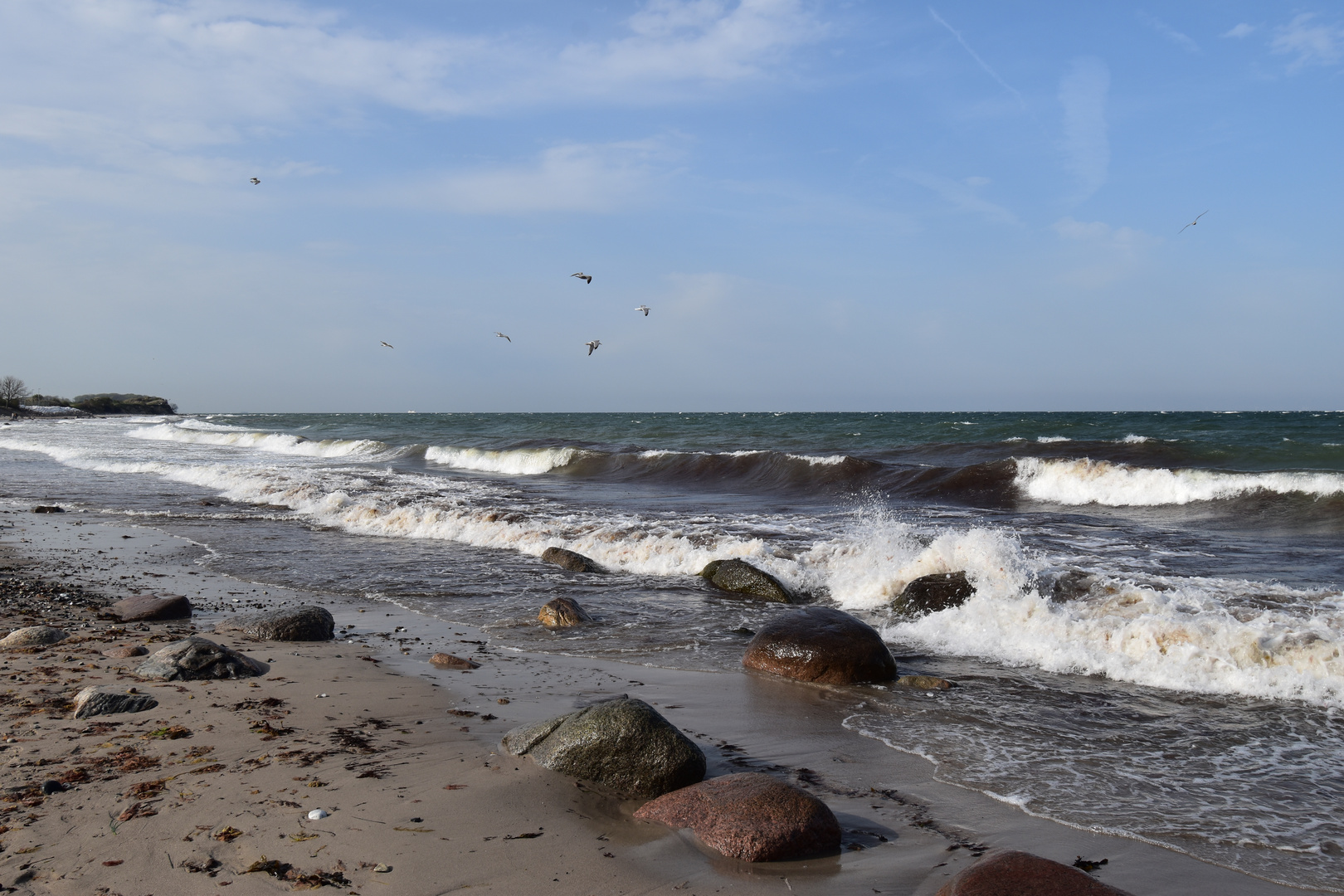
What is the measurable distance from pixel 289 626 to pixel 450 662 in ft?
5.37

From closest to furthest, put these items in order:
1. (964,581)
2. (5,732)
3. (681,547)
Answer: (5,732), (964,581), (681,547)

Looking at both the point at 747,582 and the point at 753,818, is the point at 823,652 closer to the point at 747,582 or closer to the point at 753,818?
the point at 753,818

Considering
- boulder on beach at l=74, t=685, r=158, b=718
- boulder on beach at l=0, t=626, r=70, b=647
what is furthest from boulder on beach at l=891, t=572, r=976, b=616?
boulder on beach at l=0, t=626, r=70, b=647

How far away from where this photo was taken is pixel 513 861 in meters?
3.15

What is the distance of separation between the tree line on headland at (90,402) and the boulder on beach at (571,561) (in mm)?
77703

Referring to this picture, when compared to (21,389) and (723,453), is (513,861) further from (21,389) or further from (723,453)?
(21,389)

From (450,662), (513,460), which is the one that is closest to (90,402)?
(513,460)

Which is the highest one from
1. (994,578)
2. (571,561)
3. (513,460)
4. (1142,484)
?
(1142,484)

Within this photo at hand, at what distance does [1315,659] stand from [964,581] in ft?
9.50

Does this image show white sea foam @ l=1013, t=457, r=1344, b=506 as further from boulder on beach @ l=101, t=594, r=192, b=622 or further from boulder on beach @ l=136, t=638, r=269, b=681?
boulder on beach @ l=136, t=638, r=269, b=681

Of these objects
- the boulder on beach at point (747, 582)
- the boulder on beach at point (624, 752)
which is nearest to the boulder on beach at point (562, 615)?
the boulder on beach at point (747, 582)

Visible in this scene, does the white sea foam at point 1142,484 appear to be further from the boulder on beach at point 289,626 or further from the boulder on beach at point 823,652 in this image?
the boulder on beach at point 289,626

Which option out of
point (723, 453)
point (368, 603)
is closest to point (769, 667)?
point (368, 603)

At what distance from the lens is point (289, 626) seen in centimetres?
676
